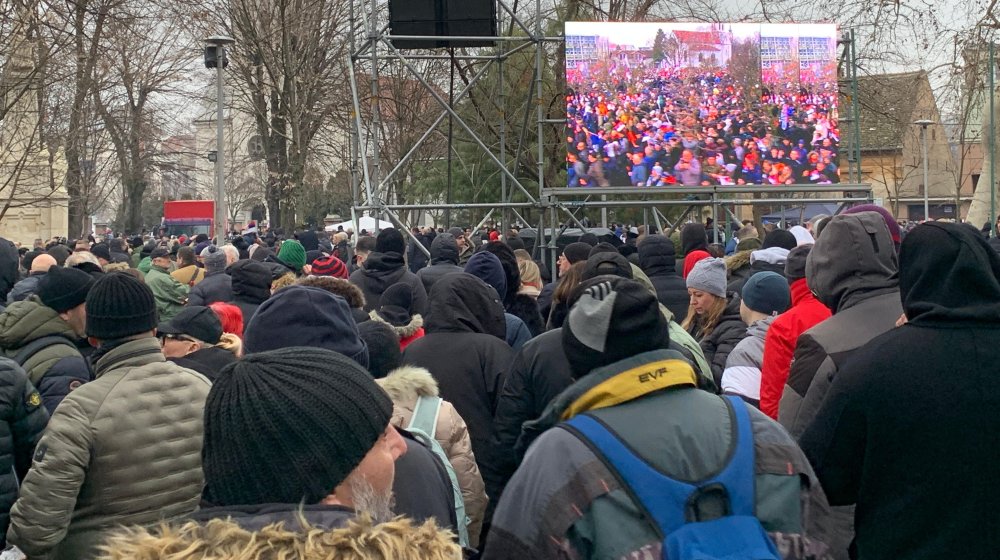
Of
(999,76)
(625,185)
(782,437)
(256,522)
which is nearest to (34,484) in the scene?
(256,522)

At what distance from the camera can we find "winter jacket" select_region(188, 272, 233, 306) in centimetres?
925

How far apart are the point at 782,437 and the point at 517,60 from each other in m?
22.0

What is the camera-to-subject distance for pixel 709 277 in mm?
6414

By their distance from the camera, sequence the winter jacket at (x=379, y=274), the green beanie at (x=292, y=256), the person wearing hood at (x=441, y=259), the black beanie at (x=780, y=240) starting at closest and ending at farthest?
the black beanie at (x=780, y=240)
the winter jacket at (x=379, y=274)
the person wearing hood at (x=441, y=259)
the green beanie at (x=292, y=256)

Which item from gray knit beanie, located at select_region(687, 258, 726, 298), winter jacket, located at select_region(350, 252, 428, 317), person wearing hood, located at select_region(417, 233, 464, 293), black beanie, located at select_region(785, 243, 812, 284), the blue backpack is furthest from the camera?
person wearing hood, located at select_region(417, 233, 464, 293)

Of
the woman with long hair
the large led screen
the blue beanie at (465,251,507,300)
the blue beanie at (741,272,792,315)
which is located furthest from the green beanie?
the blue beanie at (741,272,792,315)

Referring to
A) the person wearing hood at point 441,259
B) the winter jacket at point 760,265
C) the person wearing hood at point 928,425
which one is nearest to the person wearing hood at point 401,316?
the winter jacket at point 760,265

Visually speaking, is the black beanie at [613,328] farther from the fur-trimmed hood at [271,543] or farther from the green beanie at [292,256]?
the green beanie at [292,256]

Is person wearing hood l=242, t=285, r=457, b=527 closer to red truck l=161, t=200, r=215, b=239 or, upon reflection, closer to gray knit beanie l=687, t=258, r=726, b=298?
gray knit beanie l=687, t=258, r=726, b=298

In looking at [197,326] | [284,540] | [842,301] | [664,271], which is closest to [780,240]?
[664,271]

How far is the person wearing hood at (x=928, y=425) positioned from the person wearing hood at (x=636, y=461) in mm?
502

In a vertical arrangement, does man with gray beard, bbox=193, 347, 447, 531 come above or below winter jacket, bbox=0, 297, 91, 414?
above

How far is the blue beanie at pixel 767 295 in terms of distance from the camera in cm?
587

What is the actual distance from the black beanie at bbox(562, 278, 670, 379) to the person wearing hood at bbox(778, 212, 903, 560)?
1171 mm
